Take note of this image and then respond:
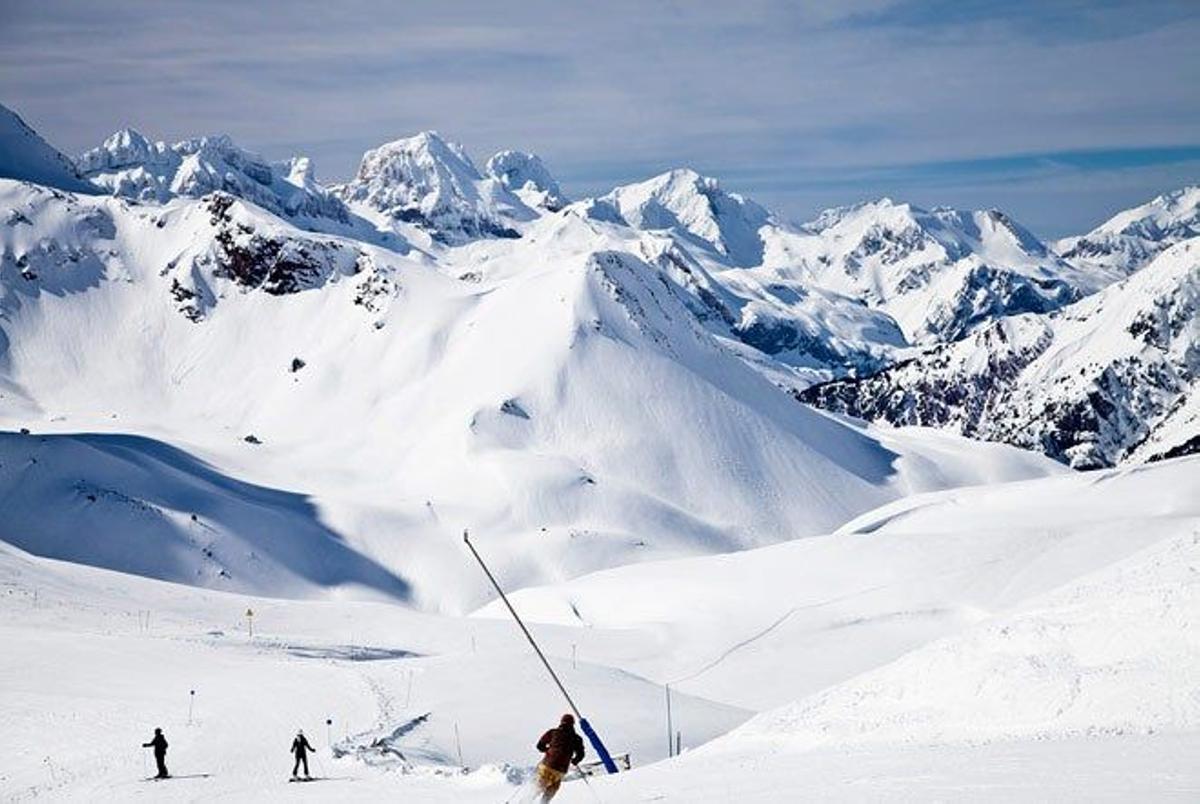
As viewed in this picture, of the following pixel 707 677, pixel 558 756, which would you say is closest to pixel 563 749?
pixel 558 756

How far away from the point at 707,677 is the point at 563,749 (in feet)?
170

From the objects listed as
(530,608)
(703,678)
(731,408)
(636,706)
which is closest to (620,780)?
(636,706)

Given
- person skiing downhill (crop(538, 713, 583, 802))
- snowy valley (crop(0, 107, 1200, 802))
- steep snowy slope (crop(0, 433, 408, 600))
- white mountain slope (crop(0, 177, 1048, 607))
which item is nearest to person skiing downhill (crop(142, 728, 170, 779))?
snowy valley (crop(0, 107, 1200, 802))

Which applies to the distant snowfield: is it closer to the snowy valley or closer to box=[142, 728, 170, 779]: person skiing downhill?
the snowy valley

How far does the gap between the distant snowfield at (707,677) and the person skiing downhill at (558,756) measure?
354cm

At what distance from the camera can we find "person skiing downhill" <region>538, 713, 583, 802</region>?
17422 mm

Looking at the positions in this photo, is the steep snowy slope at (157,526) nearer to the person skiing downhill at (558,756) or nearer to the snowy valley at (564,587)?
the snowy valley at (564,587)

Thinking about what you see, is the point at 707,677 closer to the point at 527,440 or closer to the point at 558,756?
the point at 558,756

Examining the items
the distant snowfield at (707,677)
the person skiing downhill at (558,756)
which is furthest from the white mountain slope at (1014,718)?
the person skiing downhill at (558,756)

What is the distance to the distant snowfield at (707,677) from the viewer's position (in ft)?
71.0

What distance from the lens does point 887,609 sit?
253 ft

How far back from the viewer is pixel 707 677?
222 ft

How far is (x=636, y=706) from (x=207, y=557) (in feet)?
284

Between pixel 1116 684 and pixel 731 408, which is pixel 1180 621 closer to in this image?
pixel 1116 684
